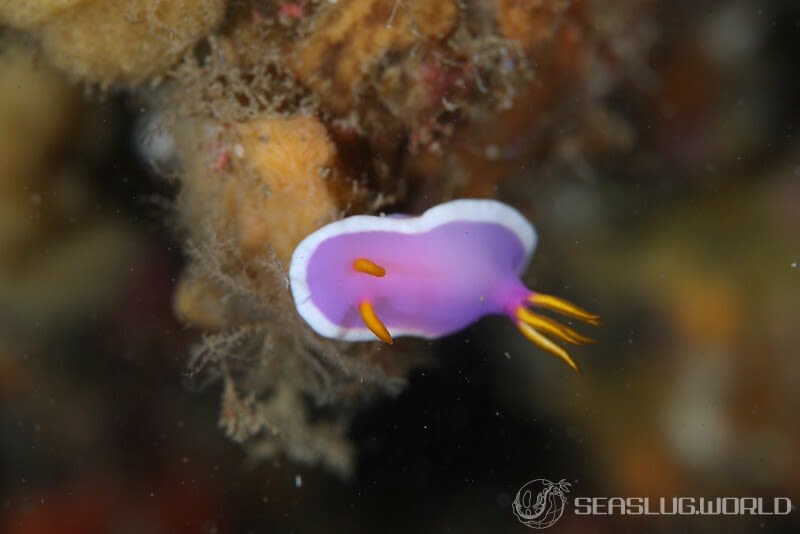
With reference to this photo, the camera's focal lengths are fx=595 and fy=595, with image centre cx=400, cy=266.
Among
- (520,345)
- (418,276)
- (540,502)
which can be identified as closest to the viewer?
(418,276)

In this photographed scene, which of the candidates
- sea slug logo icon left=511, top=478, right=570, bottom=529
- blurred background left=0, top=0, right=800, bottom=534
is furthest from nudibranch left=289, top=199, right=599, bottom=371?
sea slug logo icon left=511, top=478, right=570, bottom=529

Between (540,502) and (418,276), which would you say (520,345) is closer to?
(540,502)

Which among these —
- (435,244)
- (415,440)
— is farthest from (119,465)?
(435,244)

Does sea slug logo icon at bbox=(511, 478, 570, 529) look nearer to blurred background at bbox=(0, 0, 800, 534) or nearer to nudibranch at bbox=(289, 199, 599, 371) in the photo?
blurred background at bbox=(0, 0, 800, 534)

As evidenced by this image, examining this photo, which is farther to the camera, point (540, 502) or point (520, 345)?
point (520, 345)

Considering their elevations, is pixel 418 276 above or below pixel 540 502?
above

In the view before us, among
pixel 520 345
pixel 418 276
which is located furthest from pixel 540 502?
pixel 418 276

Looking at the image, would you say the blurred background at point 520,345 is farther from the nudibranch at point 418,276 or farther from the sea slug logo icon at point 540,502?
the nudibranch at point 418,276
